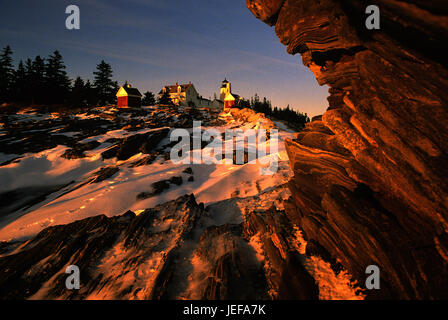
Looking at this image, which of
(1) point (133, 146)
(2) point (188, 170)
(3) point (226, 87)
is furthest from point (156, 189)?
(3) point (226, 87)

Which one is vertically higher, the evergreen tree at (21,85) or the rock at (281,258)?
the evergreen tree at (21,85)

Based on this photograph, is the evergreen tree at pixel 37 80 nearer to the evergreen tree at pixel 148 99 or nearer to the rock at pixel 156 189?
the evergreen tree at pixel 148 99

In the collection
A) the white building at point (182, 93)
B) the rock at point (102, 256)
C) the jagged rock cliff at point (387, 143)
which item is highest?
the white building at point (182, 93)

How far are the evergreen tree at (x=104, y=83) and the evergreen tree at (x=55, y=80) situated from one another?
28.5 ft

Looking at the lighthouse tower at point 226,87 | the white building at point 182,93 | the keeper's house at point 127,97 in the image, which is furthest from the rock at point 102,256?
the lighthouse tower at point 226,87

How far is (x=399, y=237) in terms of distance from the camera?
11.9 feet

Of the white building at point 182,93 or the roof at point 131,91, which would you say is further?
the white building at point 182,93

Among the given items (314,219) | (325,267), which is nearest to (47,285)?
(325,267)

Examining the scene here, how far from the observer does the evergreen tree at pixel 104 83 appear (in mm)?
59688

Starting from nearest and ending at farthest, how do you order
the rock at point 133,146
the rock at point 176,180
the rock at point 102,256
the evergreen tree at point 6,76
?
the rock at point 102,256 < the rock at point 176,180 < the rock at point 133,146 < the evergreen tree at point 6,76

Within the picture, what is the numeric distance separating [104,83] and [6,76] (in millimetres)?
24397

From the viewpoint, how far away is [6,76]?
51.4 meters

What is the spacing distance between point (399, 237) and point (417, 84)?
10.2 ft

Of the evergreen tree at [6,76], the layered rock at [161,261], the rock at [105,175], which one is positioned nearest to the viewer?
the layered rock at [161,261]
